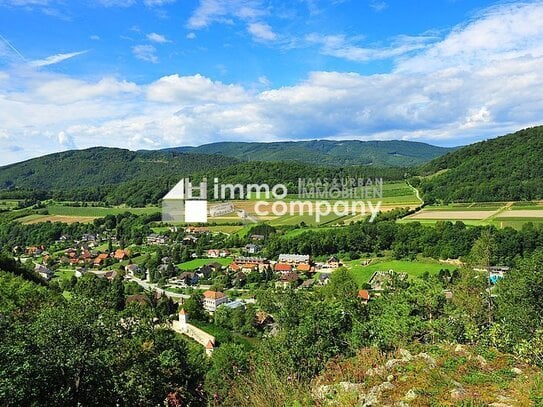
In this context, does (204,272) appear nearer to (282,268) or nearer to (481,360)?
(282,268)

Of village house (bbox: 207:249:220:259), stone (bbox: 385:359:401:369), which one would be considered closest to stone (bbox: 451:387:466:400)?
stone (bbox: 385:359:401:369)

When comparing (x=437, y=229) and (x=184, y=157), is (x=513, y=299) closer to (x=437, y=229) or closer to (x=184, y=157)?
(x=437, y=229)

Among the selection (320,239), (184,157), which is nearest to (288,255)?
(320,239)

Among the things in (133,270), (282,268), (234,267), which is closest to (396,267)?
(282,268)

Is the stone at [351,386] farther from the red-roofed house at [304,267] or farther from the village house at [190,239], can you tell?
the village house at [190,239]

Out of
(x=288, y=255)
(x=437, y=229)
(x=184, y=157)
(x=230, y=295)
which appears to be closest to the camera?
(x=230, y=295)

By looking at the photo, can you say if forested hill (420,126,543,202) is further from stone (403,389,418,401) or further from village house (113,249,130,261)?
stone (403,389,418,401)
